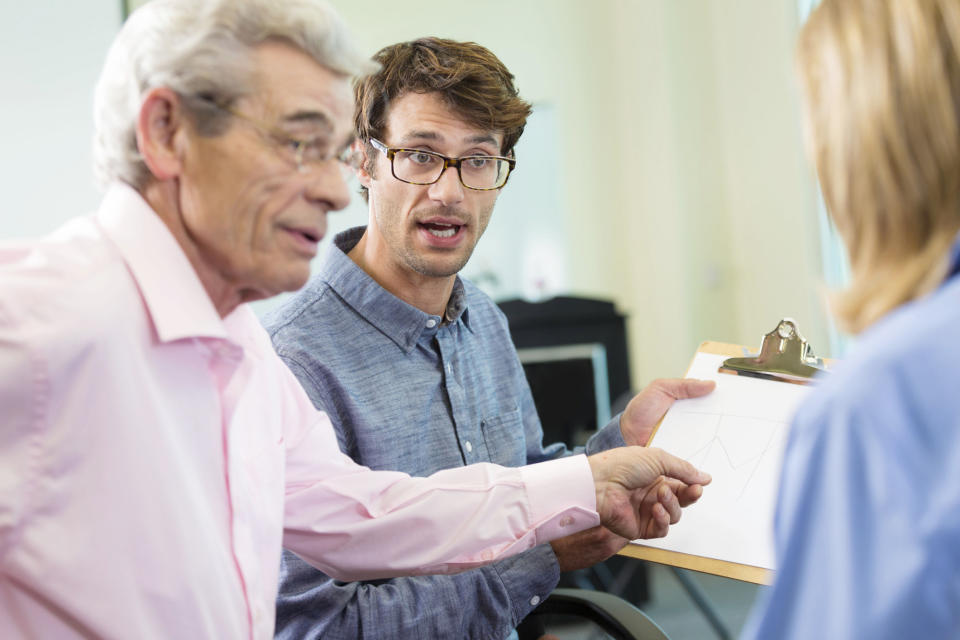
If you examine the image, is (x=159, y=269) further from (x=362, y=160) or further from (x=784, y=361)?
(x=784, y=361)

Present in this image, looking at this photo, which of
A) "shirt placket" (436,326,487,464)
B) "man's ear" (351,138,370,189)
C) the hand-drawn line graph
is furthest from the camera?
"man's ear" (351,138,370,189)

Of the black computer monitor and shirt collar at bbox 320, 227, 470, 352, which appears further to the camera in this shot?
the black computer monitor

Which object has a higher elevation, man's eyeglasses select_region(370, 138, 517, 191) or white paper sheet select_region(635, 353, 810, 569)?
man's eyeglasses select_region(370, 138, 517, 191)

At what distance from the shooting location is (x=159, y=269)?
904 millimetres

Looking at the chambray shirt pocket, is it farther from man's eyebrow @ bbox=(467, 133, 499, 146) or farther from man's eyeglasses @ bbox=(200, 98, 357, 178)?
man's eyeglasses @ bbox=(200, 98, 357, 178)

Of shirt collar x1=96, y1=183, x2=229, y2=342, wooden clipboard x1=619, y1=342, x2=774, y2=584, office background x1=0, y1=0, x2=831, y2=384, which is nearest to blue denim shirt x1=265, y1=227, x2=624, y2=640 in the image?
wooden clipboard x1=619, y1=342, x2=774, y2=584

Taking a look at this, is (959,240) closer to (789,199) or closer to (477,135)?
(477,135)

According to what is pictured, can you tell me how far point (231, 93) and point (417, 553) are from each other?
648mm

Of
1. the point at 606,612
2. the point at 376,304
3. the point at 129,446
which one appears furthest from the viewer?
the point at 376,304

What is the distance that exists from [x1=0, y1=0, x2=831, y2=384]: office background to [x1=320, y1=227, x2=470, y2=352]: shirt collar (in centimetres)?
230

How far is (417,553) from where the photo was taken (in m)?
1.20

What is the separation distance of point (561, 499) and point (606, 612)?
0.66 ft

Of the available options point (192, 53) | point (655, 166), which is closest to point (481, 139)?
point (192, 53)

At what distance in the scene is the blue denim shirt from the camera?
1.21 m
